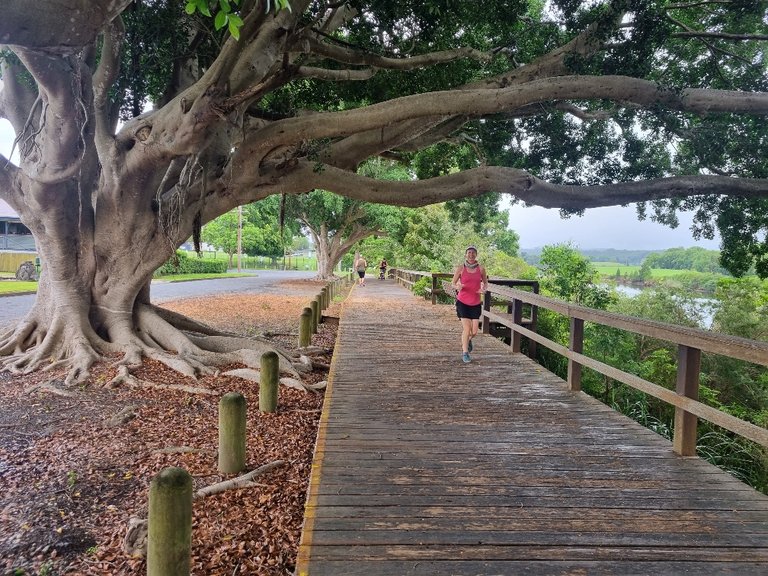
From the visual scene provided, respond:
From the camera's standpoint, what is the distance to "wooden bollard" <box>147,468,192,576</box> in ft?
9.17

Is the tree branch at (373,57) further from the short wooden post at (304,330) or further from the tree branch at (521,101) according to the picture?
the short wooden post at (304,330)

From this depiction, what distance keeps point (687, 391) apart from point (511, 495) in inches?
66.8

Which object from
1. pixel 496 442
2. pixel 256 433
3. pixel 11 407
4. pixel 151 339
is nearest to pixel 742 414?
pixel 496 442

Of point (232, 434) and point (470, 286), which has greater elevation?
point (470, 286)

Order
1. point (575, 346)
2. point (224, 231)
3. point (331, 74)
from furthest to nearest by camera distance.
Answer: point (224, 231)
point (331, 74)
point (575, 346)

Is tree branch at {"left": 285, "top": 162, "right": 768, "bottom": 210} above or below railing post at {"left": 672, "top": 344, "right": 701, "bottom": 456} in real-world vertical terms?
above

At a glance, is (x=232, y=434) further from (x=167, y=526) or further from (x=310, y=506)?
(x=167, y=526)

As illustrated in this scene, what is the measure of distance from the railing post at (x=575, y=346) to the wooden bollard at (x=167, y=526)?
439cm

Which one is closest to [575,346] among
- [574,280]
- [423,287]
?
Result: [574,280]

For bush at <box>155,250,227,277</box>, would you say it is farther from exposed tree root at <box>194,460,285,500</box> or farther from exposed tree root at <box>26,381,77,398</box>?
exposed tree root at <box>194,460,285,500</box>

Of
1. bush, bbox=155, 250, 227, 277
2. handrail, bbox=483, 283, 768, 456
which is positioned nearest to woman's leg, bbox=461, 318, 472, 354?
handrail, bbox=483, 283, 768, 456

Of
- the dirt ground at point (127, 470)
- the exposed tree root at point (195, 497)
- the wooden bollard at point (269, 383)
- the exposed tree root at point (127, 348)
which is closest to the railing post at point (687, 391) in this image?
the dirt ground at point (127, 470)

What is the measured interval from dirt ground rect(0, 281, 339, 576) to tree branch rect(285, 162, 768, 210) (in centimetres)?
340

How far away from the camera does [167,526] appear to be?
110 inches
